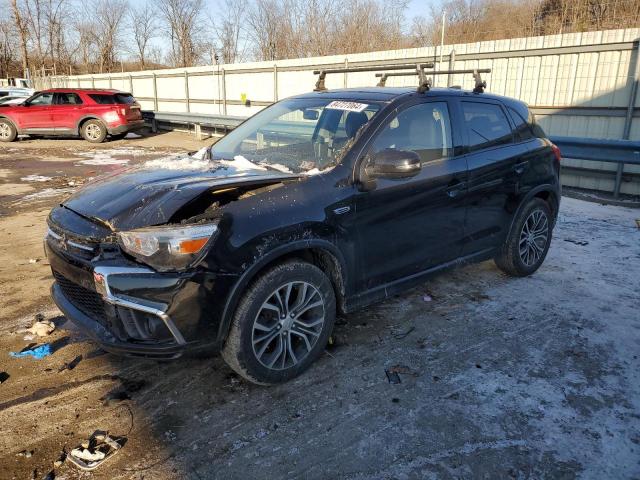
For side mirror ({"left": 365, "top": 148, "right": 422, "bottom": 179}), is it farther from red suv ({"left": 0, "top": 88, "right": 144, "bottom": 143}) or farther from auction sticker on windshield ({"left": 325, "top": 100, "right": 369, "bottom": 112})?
red suv ({"left": 0, "top": 88, "right": 144, "bottom": 143})

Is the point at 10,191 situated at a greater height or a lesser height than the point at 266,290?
lesser

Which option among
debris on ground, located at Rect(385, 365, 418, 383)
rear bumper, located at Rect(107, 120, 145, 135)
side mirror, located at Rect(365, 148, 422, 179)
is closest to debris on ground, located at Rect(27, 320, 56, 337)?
debris on ground, located at Rect(385, 365, 418, 383)

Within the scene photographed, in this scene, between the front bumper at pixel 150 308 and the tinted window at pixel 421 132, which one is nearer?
the front bumper at pixel 150 308

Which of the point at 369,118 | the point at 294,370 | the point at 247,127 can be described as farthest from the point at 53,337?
the point at 369,118

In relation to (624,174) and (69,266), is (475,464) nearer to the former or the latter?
(69,266)

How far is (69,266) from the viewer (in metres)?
3.03

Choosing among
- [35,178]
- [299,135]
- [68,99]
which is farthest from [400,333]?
[68,99]

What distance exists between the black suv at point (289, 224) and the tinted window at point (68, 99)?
1532 centimetres

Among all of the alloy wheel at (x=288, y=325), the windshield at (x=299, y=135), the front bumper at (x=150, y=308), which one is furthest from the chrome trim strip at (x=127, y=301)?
the windshield at (x=299, y=135)

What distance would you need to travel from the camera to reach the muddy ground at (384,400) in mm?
2549

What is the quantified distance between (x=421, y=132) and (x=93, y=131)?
1643cm

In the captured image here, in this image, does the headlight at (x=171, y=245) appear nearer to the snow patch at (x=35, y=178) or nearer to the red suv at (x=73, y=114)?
the snow patch at (x=35, y=178)

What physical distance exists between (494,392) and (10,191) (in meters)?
9.18

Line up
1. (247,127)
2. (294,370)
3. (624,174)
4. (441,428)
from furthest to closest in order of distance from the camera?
(624,174)
(247,127)
(294,370)
(441,428)
